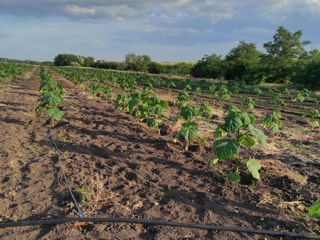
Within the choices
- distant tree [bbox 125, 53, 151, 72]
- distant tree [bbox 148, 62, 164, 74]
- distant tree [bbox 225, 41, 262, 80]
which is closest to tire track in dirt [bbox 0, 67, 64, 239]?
distant tree [bbox 225, 41, 262, 80]

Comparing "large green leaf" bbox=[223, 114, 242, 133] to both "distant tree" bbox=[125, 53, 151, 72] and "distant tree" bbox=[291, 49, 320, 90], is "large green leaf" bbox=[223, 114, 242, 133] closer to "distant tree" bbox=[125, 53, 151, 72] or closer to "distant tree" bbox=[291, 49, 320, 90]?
"distant tree" bbox=[291, 49, 320, 90]

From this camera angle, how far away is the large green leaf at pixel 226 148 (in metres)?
3.92

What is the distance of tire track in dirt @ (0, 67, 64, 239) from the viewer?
11.6ft

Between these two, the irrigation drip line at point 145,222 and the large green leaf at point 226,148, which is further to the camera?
the large green leaf at point 226,148

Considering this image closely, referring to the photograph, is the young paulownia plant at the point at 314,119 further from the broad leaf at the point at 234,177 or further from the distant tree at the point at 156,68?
the distant tree at the point at 156,68

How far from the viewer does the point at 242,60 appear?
3841 centimetres

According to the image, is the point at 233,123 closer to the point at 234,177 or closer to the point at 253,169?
the point at 253,169

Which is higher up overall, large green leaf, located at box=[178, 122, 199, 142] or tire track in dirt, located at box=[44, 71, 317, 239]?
large green leaf, located at box=[178, 122, 199, 142]

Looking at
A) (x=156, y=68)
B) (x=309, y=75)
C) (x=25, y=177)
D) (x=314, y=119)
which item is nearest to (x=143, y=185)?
(x=25, y=177)

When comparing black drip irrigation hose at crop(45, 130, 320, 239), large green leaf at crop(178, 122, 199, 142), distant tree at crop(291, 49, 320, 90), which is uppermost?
distant tree at crop(291, 49, 320, 90)

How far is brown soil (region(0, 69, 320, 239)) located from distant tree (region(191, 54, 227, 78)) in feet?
110

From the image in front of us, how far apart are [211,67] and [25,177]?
128 ft

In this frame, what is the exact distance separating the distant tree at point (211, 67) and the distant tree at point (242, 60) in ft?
3.64

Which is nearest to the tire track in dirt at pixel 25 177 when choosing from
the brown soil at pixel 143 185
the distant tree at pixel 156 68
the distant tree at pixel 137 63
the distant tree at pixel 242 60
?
the brown soil at pixel 143 185
